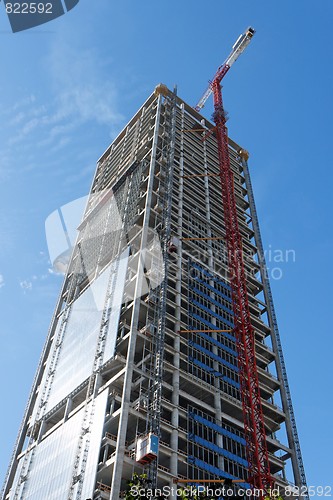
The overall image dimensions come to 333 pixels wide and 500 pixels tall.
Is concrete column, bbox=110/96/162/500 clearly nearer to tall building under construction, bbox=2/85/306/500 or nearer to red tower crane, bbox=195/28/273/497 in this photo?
tall building under construction, bbox=2/85/306/500

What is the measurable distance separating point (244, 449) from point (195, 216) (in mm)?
46602

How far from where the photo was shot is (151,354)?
240 ft

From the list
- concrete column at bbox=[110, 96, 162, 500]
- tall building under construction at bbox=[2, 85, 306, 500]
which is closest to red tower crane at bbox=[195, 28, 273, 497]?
tall building under construction at bbox=[2, 85, 306, 500]

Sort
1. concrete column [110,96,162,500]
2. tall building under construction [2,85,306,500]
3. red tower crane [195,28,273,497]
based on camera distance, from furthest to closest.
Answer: red tower crane [195,28,273,497]
tall building under construction [2,85,306,500]
concrete column [110,96,162,500]

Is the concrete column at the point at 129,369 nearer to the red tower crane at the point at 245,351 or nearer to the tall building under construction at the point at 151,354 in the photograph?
the tall building under construction at the point at 151,354

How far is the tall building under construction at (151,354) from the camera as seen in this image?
6575cm

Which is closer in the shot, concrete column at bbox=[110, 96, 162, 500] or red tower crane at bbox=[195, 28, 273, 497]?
concrete column at bbox=[110, 96, 162, 500]

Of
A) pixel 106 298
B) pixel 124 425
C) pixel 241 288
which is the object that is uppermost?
pixel 241 288

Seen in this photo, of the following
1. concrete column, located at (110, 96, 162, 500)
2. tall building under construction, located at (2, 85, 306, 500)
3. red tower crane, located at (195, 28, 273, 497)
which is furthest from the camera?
red tower crane, located at (195, 28, 273, 497)

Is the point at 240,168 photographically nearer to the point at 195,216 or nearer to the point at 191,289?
the point at 195,216

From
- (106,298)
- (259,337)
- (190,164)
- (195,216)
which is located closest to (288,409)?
(259,337)

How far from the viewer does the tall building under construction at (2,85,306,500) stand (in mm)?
65750

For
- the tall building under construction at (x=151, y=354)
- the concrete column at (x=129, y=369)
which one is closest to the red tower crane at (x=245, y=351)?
the tall building under construction at (x=151, y=354)

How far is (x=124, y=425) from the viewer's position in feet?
208
